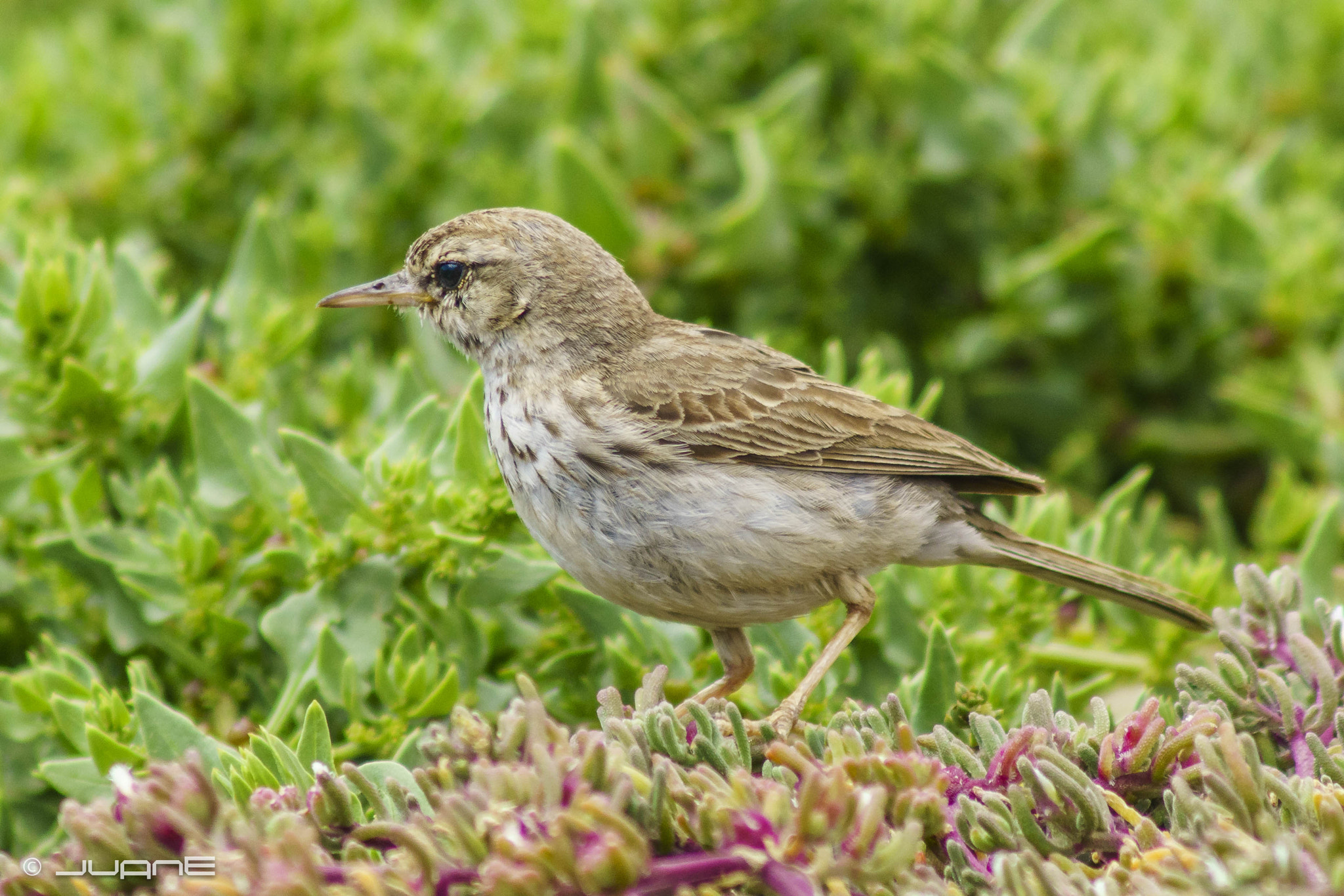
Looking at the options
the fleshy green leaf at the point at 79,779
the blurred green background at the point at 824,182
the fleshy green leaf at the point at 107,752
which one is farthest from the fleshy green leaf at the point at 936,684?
the blurred green background at the point at 824,182

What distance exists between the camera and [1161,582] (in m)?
3.83

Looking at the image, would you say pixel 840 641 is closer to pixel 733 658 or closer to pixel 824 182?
pixel 733 658

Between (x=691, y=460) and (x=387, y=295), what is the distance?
111 centimetres

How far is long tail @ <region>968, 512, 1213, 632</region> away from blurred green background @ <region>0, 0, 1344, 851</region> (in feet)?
0.79

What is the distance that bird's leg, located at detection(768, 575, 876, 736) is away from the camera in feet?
10.7

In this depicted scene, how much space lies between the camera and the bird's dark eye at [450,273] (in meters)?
3.76

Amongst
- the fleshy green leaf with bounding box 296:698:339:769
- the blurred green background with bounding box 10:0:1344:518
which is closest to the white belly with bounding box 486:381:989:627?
the fleshy green leaf with bounding box 296:698:339:769

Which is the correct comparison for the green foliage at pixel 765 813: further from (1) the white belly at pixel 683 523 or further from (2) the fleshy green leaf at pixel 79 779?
(2) the fleshy green leaf at pixel 79 779

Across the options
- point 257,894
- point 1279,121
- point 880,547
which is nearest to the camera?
point 257,894

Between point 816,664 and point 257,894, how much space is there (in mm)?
1736

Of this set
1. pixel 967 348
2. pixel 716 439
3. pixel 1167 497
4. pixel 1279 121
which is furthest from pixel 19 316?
pixel 1279 121

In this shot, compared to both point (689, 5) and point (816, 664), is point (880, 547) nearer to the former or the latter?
point (816, 664)

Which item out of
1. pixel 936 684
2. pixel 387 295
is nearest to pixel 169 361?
pixel 387 295

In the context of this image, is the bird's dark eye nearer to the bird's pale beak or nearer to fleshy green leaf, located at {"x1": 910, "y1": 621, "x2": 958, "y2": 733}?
the bird's pale beak
